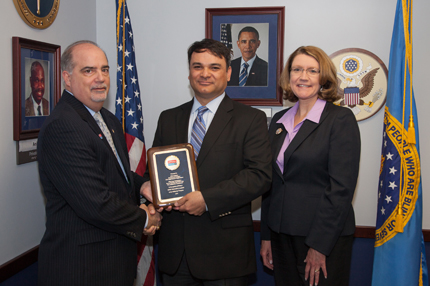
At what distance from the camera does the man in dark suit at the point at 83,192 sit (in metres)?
1.57

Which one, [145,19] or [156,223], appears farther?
[145,19]

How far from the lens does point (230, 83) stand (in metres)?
3.29

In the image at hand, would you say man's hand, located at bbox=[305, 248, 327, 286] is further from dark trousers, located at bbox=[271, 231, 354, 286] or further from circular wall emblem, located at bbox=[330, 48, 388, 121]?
circular wall emblem, located at bbox=[330, 48, 388, 121]

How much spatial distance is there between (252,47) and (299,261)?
2018 mm

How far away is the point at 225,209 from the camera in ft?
5.94

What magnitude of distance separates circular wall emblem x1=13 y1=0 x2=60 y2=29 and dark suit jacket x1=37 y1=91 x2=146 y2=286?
1.03 m

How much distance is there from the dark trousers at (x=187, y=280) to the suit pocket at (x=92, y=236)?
468 millimetres

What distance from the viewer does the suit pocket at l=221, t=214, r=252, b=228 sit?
1.90 meters

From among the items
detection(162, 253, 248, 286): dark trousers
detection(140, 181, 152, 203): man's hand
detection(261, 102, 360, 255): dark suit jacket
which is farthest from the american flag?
detection(261, 102, 360, 255): dark suit jacket

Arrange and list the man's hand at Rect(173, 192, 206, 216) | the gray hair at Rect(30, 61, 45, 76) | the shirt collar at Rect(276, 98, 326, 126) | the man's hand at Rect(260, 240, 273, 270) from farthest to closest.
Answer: the gray hair at Rect(30, 61, 45, 76) → the man's hand at Rect(260, 240, 273, 270) → the shirt collar at Rect(276, 98, 326, 126) → the man's hand at Rect(173, 192, 206, 216)

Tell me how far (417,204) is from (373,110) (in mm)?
1014

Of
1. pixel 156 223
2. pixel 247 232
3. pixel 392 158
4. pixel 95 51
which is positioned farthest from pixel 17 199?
pixel 392 158

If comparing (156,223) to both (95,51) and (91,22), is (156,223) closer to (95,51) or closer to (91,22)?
(95,51)

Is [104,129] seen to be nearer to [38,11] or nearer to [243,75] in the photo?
[38,11]
